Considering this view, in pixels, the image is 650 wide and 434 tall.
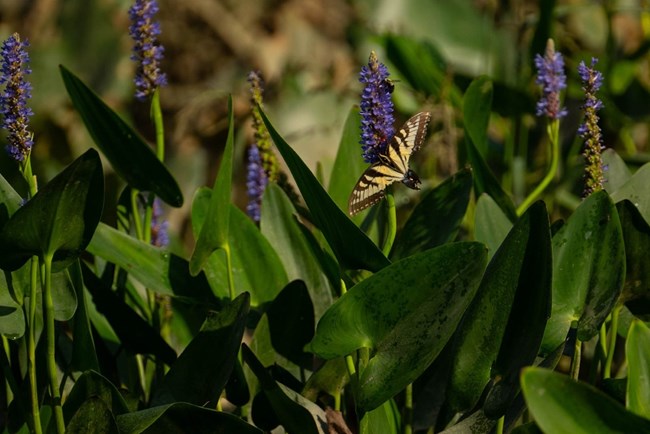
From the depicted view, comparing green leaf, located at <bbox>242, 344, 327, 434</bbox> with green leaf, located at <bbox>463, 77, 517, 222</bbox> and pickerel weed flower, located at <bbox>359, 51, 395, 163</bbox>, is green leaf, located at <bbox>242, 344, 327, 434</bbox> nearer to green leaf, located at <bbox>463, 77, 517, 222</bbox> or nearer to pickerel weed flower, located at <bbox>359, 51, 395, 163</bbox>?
pickerel weed flower, located at <bbox>359, 51, 395, 163</bbox>

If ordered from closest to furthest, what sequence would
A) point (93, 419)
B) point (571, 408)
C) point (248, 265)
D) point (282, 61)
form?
point (571, 408)
point (93, 419)
point (248, 265)
point (282, 61)

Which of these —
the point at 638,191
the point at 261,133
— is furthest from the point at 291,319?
the point at 638,191

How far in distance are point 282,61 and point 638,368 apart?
3229 millimetres

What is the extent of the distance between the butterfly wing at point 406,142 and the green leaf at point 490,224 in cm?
19

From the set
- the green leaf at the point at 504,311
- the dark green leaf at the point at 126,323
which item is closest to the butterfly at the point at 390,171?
the green leaf at the point at 504,311

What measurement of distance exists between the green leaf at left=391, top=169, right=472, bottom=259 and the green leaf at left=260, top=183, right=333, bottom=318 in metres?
0.12

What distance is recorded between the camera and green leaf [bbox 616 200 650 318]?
1.12 meters

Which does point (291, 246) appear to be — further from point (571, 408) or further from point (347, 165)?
point (571, 408)

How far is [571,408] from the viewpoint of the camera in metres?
0.85

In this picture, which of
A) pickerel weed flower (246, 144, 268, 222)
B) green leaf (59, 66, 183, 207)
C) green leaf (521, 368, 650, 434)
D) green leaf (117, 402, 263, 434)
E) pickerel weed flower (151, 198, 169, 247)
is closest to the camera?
green leaf (521, 368, 650, 434)

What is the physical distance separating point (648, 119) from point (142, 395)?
147cm

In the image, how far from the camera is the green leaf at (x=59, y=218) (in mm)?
1004

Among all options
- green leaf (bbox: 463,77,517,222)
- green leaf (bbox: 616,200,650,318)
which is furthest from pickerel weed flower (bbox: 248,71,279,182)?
green leaf (bbox: 616,200,650,318)

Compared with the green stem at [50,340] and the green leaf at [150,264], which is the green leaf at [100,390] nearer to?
the green stem at [50,340]
